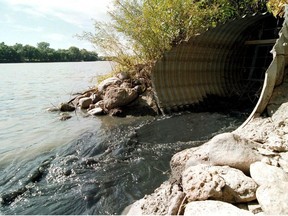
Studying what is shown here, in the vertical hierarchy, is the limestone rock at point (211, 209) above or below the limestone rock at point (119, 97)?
below

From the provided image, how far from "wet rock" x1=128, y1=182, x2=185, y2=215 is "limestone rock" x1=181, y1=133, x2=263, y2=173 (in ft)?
2.35

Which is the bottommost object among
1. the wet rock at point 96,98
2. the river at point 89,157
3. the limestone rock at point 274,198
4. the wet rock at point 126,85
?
the river at point 89,157

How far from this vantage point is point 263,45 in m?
10.7

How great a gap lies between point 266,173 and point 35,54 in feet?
236

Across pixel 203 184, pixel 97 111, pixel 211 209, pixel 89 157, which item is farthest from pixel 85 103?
pixel 211 209

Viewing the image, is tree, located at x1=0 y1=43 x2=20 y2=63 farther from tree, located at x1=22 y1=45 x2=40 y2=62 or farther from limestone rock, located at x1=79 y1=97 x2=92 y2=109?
limestone rock, located at x1=79 y1=97 x2=92 y2=109

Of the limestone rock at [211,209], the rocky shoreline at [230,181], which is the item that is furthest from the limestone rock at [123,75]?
the limestone rock at [211,209]

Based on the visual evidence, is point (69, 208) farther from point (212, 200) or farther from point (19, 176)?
point (212, 200)

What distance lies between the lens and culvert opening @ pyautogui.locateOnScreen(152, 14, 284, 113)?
9.02 m

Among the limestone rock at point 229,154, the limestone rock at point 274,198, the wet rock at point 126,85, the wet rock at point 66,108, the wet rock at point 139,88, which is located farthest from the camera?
the wet rock at point 66,108

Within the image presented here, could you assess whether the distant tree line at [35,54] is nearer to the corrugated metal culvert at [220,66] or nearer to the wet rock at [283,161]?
the corrugated metal culvert at [220,66]

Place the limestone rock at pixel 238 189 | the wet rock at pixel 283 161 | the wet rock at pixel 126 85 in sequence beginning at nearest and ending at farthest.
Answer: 1. the limestone rock at pixel 238 189
2. the wet rock at pixel 283 161
3. the wet rock at pixel 126 85

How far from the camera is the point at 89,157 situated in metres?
5.74

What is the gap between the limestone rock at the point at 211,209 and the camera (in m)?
2.74
